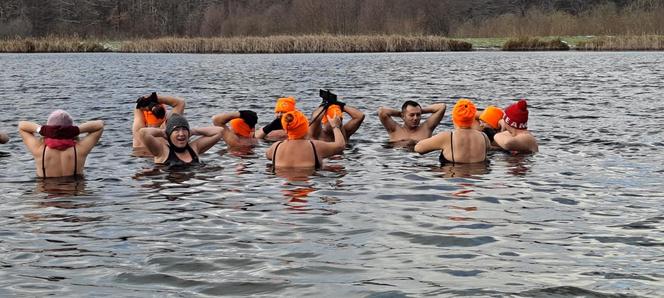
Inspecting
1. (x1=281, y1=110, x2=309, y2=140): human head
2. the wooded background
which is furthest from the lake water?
the wooded background

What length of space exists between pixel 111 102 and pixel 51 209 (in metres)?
20.1

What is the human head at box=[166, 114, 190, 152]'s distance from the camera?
1379cm

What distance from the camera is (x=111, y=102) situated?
30922 millimetres

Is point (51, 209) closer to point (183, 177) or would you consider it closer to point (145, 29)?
point (183, 177)

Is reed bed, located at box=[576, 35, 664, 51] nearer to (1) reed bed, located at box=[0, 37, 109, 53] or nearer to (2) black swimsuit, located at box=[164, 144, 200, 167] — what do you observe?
(1) reed bed, located at box=[0, 37, 109, 53]

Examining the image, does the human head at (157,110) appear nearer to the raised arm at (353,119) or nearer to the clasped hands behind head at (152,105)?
the clasped hands behind head at (152,105)

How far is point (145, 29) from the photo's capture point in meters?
120

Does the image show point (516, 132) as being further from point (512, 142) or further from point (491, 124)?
point (491, 124)

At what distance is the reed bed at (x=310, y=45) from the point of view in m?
67.1

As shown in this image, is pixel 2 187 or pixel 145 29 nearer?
pixel 2 187

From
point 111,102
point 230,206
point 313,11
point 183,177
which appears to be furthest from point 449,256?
point 313,11

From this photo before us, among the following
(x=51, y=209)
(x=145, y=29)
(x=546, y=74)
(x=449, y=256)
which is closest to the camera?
(x=449, y=256)

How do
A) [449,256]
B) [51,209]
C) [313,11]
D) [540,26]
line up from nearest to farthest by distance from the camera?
[449,256] < [51,209] < [540,26] < [313,11]

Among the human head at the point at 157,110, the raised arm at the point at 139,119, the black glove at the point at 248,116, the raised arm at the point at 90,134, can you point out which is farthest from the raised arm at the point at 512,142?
the raised arm at the point at 90,134
